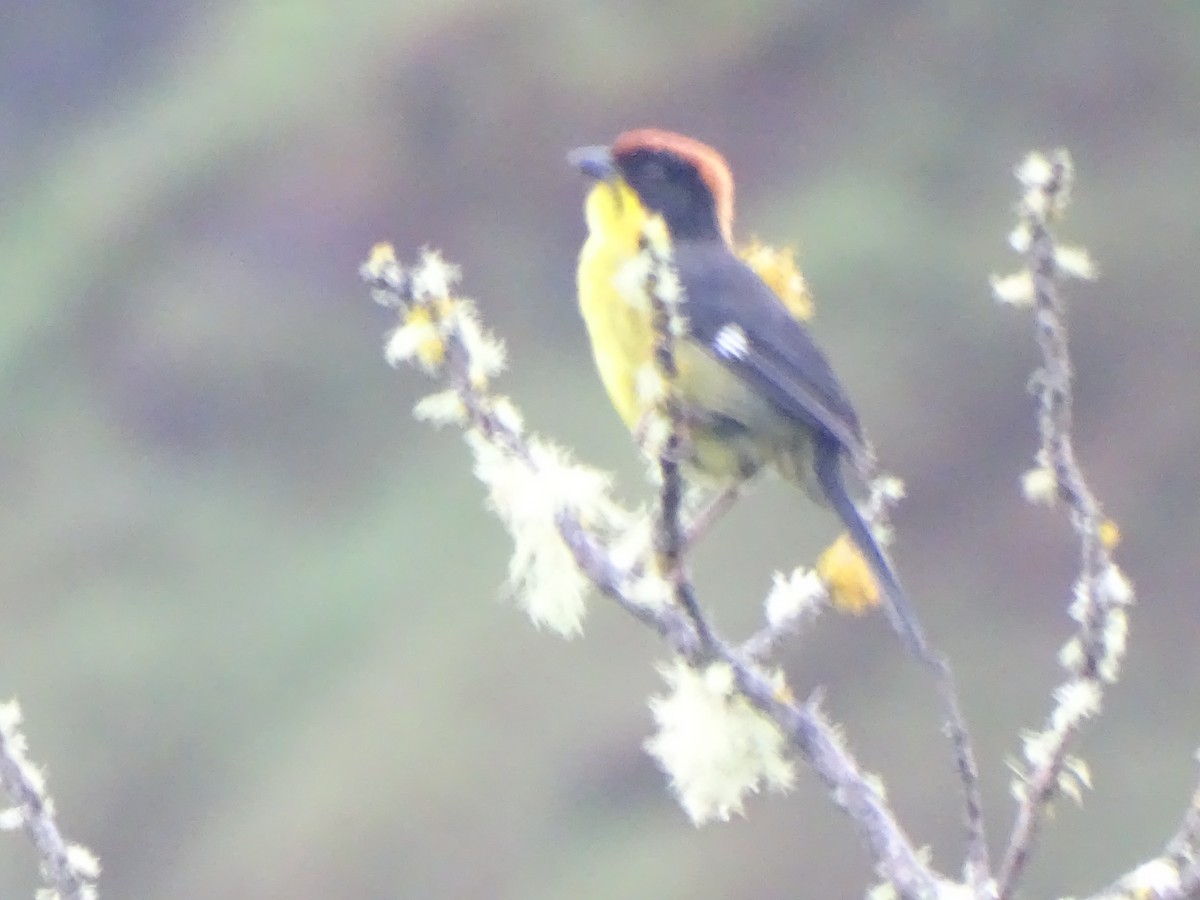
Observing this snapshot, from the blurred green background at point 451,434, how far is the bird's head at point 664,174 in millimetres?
979

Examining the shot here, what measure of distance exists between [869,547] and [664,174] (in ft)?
1.60

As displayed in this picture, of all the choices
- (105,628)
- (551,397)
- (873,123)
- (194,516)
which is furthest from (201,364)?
(873,123)

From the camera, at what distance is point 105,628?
3156mm

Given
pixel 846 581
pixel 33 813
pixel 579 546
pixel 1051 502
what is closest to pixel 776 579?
pixel 846 581

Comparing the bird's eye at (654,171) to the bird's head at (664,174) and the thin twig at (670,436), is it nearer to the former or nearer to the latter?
the bird's head at (664,174)

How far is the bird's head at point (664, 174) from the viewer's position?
1.41 metres

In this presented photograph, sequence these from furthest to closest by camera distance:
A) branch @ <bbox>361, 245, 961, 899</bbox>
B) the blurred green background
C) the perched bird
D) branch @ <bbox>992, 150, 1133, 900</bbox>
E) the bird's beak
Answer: the blurred green background, the bird's beak, the perched bird, branch @ <bbox>361, 245, 961, 899</bbox>, branch @ <bbox>992, 150, 1133, 900</bbox>

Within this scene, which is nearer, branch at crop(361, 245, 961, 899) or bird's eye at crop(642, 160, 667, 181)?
branch at crop(361, 245, 961, 899)

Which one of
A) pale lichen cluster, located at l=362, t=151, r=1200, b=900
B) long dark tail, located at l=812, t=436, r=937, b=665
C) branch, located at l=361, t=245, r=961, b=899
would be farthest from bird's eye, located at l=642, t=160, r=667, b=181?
branch, located at l=361, t=245, r=961, b=899

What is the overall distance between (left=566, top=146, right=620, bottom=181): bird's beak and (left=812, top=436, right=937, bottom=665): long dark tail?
327mm

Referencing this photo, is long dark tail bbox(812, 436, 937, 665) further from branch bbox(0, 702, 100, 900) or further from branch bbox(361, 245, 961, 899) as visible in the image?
branch bbox(0, 702, 100, 900)

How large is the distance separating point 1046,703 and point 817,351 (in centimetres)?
146

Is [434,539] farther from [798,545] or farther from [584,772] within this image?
[798,545]

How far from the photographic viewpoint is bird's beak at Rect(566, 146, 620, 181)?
1409mm
